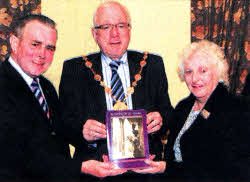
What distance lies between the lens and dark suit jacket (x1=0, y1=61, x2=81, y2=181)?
1887mm

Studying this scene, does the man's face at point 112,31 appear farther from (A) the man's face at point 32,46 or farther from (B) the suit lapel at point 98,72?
(A) the man's face at point 32,46

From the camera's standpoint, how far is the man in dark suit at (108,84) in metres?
2.40

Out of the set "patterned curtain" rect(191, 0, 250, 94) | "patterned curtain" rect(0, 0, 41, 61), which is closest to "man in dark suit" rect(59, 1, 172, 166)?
"patterned curtain" rect(0, 0, 41, 61)

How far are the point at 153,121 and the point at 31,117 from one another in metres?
0.92

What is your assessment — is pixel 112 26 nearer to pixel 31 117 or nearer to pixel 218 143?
pixel 31 117

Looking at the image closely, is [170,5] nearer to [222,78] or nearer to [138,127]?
[222,78]

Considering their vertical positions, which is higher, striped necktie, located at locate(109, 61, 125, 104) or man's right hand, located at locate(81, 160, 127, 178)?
striped necktie, located at locate(109, 61, 125, 104)

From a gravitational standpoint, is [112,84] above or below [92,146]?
above

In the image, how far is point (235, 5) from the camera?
3525mm

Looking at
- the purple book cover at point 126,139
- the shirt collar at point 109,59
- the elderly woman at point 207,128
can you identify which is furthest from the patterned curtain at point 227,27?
the purple book cover at point 126,139

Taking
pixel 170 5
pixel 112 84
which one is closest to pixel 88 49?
pixel 170 5

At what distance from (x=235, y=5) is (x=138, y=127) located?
2336 mm

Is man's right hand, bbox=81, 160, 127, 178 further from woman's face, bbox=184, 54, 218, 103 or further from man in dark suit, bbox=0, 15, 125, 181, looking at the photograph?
woman's face, bbox=184, 54, 218, 103

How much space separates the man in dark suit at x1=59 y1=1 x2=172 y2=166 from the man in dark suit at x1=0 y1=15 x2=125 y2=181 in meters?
0.16
